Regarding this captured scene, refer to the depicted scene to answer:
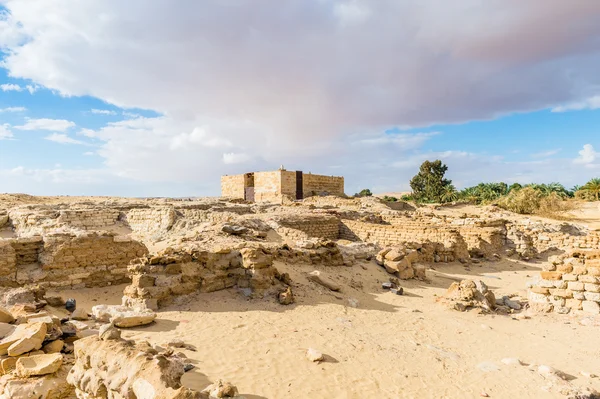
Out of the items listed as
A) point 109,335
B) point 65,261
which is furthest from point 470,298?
point 65,261

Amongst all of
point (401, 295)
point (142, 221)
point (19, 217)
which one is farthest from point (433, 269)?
point (19, 217)

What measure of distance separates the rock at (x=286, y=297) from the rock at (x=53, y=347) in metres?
3.64

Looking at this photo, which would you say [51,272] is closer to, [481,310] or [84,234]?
[84,234]

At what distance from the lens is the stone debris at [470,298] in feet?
24.3

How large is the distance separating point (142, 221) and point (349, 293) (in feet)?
43.2

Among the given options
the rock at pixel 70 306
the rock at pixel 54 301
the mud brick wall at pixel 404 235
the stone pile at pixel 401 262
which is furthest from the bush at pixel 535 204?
the rock at pixel 54 301

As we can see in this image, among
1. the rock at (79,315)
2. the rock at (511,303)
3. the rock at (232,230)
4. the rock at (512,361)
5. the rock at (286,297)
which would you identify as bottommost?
the rock at (511,303)

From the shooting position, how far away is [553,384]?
435 centimetres

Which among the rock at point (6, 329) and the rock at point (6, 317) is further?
the rock at point (6, 317)

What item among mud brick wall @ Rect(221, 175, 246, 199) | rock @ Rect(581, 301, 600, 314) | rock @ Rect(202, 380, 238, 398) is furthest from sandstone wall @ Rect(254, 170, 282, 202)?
rock @ Rect(202, 380, 238, 398)

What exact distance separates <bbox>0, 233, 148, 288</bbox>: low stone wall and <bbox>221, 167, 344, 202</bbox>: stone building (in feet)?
66.1

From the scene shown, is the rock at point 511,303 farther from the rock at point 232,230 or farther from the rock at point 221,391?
the rock at point 232,230

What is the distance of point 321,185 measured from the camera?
3319 centimetres

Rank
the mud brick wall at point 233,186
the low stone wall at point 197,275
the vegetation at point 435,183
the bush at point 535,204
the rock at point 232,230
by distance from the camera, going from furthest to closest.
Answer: the vegetation at point 435,183
the mud brick wall at point 233,186
the bush at point 535,204
the rock at point 232,230
the low stone wall at point 197,275
